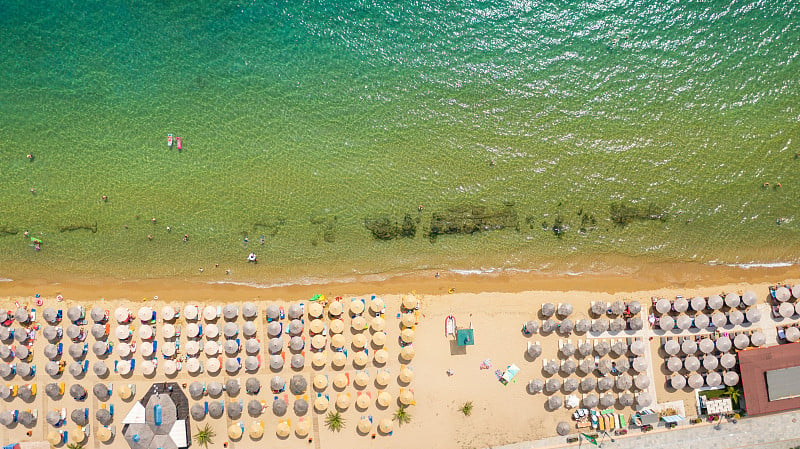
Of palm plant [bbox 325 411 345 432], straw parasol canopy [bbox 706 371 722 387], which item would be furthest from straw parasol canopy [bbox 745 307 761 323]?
palm plant [bbox 325 411 345 432]

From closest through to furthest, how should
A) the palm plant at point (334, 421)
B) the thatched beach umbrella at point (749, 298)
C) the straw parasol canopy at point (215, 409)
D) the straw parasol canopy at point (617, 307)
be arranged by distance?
the straw parasol canopy at point (215, 409) → the palm plant at point (334, 421) → the straw parasol canopy at point (617, 307) → the thatched beach umbrella at point (749, 298)


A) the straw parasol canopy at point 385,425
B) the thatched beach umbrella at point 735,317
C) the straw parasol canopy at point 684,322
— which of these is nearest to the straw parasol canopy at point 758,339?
the thatched beach umbrella at point 735,317

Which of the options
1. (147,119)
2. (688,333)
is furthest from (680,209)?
(147,119)

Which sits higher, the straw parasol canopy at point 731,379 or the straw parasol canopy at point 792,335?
the straw parasol canopy at point 792,335

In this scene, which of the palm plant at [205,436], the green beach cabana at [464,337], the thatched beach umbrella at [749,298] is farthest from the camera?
the thatched beach umbrella at [749,298]

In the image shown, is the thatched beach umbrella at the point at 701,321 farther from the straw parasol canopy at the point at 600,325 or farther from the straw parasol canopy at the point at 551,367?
the straw parasol canopy at the point at 551,367

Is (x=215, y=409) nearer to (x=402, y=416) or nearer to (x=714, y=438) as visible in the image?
(x=402, y=416)

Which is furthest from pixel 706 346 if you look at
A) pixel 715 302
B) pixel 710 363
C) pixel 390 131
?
pixel 390 131
